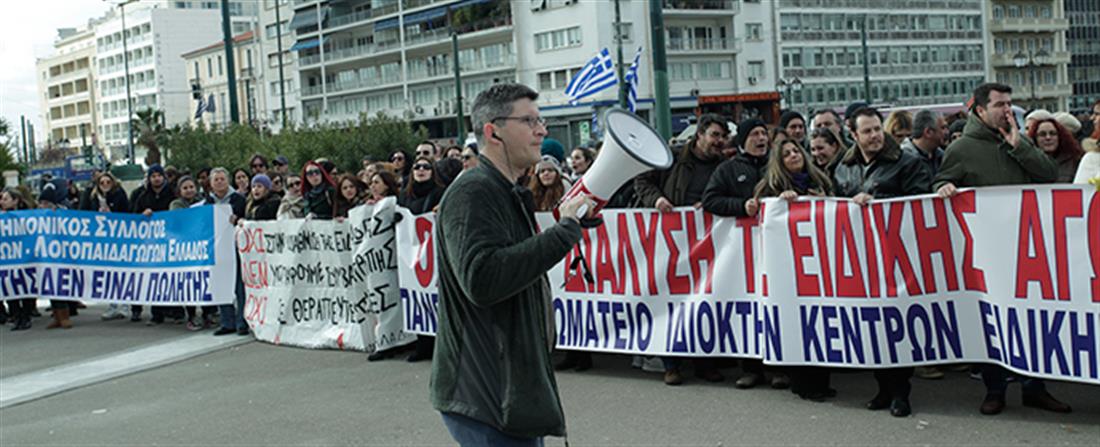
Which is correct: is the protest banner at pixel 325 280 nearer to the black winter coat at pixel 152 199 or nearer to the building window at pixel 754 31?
the black winter coat at pixel 152 199

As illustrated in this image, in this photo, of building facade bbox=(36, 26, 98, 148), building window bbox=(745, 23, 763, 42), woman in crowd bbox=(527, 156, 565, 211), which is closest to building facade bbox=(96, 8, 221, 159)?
building facade bbox=(36, 26, 98, 148)

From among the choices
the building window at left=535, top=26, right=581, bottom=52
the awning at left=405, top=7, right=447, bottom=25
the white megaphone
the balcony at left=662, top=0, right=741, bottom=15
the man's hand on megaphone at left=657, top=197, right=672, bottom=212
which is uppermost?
the awning at left=405, top=7, right=447, bottom=25

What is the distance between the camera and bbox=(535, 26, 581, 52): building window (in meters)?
68.2

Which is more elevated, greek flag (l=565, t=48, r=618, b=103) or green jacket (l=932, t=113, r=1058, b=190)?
greek flag (l=565, t=48, r=618, b=103)

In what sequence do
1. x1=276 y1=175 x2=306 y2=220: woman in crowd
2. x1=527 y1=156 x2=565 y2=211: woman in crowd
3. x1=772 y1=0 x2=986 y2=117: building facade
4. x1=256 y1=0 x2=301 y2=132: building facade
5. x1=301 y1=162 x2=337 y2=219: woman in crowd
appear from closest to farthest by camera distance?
x1=527 y1=156 x2=565 y2=211: woman in crowd → x1=301 y1=162 x2=337 y2=219: woman in crowd → x1=276 y1=175 x2=306 y2=220: woman in crowd → x1=772 y1=0 x2=986 y2=117: building facade → x1=256 y1=0 x2=301 y2=132: building facade

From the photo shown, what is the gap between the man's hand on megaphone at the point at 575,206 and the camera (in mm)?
3635

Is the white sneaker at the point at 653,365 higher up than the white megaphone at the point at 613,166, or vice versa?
the white megaphone at the point at 613,166

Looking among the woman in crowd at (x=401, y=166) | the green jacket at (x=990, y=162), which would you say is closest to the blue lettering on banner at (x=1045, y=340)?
the green jacket at (x=990, y=162)

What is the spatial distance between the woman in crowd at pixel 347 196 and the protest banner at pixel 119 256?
6.62 ft

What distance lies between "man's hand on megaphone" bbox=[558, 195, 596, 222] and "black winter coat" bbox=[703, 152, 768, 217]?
4.47 metres

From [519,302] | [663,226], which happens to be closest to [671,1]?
[663,226]

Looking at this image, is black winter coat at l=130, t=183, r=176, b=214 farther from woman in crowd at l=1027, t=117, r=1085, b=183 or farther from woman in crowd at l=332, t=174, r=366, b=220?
woman in crowd at l=1027, t=117, r=1085, b=183

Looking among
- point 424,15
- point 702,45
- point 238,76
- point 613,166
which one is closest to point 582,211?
point 613,166

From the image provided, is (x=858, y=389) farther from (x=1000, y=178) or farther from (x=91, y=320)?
(x=91, y=320)
